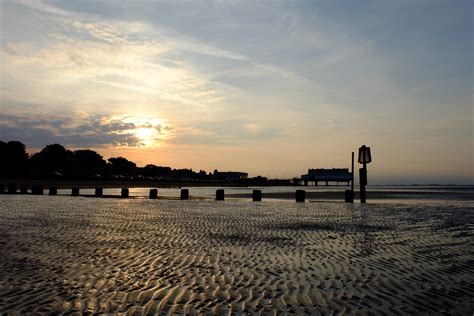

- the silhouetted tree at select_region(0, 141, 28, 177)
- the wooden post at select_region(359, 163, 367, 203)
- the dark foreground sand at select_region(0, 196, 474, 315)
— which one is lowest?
the dark foreground sand at select_region(0, 196, 474, 315)

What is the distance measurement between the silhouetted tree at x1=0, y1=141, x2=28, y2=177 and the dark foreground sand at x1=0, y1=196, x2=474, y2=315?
319 ft

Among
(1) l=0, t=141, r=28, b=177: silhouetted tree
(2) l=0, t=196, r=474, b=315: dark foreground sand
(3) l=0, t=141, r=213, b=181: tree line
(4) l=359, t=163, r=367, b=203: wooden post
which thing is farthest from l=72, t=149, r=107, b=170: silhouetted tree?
(2) l=0, t=196, r=474, b=315: dark foreground sand

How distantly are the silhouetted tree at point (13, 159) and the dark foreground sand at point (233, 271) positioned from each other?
97123 millimetres

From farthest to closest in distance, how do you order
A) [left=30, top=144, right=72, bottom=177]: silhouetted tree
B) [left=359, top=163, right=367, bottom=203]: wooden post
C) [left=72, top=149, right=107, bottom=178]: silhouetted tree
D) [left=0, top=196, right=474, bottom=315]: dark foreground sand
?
[left=72, top=149, right=107, bottom=178]: silhouetted tree
[left=30, top=144, right=72, bottom=177]: silhouetted tree
[left=359, top=163, right=367, bottom=203]: wooden post
[left=0, top=196, right=474, bottom=315]: dark foreground sand

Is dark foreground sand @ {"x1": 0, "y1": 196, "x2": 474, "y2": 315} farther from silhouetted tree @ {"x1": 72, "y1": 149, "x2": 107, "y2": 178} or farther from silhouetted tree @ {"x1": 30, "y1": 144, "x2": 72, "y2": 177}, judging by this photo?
silhouetted tree @ {"x1": 72, "y1": 149, "x2": 107, "y2": 178}

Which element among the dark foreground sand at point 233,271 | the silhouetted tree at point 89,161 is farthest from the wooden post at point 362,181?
the silhouetted tree at point 89,161

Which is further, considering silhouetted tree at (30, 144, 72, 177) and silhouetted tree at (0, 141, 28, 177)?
silhouetted tree at (30, 144, 72, 177)

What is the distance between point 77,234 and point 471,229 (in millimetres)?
13658

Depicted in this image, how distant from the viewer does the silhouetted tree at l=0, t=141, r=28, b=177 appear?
10025 centimetres

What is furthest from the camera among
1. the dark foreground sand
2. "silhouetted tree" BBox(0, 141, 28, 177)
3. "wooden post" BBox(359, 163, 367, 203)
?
"silhouetted tree" BBox(0, 141, 28, 177)

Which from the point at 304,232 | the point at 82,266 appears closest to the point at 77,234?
the point at 82,266

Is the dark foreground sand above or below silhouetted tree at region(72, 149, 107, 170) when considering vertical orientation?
below

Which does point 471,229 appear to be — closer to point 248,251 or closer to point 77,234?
point 248,251

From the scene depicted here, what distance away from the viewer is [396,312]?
533 centimetres
